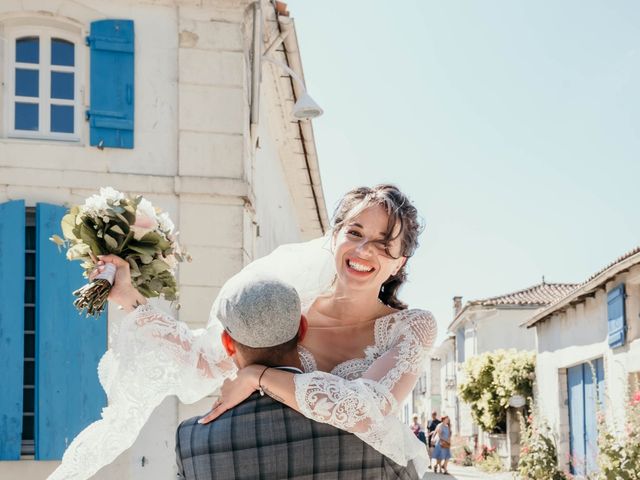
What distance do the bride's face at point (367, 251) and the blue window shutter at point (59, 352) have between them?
4913mm

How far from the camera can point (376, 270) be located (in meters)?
2.74

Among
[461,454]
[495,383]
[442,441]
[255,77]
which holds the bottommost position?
[461,454]

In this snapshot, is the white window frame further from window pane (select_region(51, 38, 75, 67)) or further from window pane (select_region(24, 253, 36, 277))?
window pane (select_region(24, 253, 36, 277))

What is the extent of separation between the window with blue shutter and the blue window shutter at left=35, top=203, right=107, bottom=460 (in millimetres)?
28244

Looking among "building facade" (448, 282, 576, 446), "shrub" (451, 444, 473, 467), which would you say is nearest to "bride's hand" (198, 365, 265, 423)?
"shrub" (451, 444, 473, 467)

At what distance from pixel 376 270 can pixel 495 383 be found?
19.1m

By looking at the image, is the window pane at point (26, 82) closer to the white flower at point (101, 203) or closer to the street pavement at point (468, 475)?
the white flower at point (101, 203)

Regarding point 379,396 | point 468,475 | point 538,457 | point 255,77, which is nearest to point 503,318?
point 468,475

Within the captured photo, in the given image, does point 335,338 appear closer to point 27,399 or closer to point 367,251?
point 367,251

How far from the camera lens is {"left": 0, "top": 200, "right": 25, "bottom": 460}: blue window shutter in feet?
23.6

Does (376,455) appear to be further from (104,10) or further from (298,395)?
(104,10)

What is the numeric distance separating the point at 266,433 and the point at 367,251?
2.32ft

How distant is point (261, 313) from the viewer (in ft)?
7.47

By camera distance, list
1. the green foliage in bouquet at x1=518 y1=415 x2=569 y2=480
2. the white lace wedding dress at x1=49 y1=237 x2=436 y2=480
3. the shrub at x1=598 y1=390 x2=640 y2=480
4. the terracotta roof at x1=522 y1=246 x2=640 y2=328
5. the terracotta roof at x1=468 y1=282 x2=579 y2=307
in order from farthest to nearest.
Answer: the terracotta roof at x1=468 y1=282 x2=579 y2=307 < the green foliage in bouquet at x1=518 y1=415 x2=569 y2=480 < the terracotta roof at x1=522 y1=246 x2=640 y2=328 < the shrub at x1=598 y1=390 x2=640 y2=480 < the white lace wedding dress at x1=49 y1=237 x2=436 y2=480
